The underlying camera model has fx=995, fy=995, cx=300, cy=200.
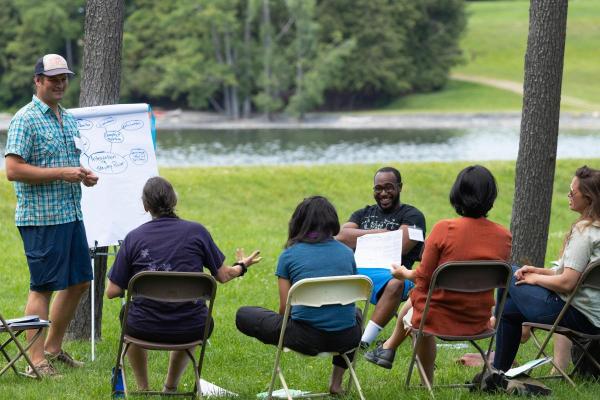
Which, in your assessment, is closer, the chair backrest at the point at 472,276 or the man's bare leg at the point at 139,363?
the chair backrest at the point at 472,276

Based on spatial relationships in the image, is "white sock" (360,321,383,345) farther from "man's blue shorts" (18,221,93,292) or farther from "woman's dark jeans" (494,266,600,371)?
"man's blue shorts" (18,221,93,292)

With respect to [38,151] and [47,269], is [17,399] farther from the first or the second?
[38,151]

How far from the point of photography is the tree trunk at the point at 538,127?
7.68 metres

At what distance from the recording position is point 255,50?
66.8 meters

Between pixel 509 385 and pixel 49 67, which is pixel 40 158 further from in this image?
pixel 509 385

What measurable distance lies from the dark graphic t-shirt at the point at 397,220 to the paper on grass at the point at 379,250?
0.90 feet

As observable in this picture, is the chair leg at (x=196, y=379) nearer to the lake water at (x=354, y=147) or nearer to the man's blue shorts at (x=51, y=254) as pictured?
the man's blue shorts at (x=51, y=254)

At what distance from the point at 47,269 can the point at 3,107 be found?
66.8 m

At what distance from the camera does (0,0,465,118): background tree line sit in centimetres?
6475

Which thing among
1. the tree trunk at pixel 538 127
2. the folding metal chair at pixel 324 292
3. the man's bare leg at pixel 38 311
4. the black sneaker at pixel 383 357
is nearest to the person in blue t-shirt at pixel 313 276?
the folding metal chair at pixel 324 292

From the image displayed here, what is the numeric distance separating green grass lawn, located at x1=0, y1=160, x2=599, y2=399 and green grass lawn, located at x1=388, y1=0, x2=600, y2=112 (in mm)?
40228

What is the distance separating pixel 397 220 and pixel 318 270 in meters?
2.31

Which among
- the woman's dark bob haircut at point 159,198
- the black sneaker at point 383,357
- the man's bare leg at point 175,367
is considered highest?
the woman's dark bob haircut at point 159,198

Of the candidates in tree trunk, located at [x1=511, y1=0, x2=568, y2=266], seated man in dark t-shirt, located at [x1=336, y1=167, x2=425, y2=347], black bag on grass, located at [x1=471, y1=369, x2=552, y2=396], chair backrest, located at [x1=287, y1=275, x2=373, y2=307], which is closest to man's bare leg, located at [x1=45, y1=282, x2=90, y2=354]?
chair backrest, located at [x1=287, y1=275, x2=373, y2=307]
